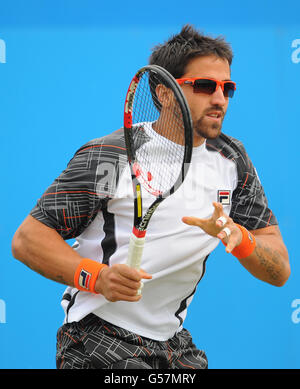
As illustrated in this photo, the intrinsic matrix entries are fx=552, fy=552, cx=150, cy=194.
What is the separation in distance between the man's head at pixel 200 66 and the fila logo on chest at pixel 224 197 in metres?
0.17

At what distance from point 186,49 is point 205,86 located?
6.5 inches

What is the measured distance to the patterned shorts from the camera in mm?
1457

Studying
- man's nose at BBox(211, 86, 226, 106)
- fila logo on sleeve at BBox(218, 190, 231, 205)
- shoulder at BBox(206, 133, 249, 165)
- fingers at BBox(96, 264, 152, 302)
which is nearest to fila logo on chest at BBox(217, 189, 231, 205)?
fila logo on sleeve at BBox(218, 190, 231, 205)

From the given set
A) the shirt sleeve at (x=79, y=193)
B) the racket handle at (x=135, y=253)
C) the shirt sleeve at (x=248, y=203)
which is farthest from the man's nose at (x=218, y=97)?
the racket handle at (x=135, y=253)

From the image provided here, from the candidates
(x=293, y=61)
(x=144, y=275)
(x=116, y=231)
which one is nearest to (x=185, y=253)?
(x=116, y=231)

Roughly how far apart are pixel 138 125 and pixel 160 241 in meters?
0.35

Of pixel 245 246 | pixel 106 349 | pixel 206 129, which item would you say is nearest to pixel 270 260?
pixel 245 246

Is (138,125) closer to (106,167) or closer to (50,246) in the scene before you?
(106,167)

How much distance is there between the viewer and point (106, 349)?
4.79ft

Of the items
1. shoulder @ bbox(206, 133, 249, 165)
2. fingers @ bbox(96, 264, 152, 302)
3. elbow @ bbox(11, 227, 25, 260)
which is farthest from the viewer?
shoulder @ bbox(206, 133, 249, 165)

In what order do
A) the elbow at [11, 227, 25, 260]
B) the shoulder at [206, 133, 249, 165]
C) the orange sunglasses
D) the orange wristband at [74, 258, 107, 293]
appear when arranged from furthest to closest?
the shoulder at [206, 133, 249, 165], the orange sunglasses, the elbow at [11, 227, 25, 260], the orange wristband at [74, 258, 107, 293]

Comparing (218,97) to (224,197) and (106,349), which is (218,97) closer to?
(224,197)

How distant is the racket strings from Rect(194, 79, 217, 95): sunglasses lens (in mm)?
76

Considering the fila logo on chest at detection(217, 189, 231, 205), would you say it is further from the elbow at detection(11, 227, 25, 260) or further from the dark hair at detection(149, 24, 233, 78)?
the elbow at detection(11, 227, 25, 260)
